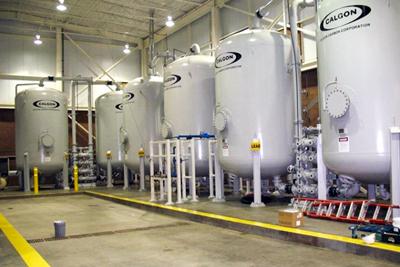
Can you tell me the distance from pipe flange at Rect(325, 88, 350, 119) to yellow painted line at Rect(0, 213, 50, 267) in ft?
12.4

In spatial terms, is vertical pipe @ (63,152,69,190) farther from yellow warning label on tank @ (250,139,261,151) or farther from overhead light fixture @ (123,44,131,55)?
yellow warning label on tank @ (250,139,261,151)

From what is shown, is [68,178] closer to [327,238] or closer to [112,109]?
[112,109]

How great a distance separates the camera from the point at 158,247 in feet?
16.5

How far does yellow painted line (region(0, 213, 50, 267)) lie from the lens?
169 inches

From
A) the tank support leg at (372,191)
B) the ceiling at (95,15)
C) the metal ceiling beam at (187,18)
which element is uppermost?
the ceiling at (95,15)

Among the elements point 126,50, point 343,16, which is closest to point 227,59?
point 343,16

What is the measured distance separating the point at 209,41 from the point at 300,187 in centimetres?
878

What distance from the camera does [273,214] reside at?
6.27 m

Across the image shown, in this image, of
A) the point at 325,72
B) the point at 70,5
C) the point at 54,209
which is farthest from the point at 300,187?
the point at 70,5

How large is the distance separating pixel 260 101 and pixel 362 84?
7.22 feet

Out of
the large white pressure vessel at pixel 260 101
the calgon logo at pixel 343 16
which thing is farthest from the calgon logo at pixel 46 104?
the calgon logo at pixel 343 16

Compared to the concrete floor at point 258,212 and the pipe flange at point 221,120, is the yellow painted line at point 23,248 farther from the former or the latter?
the pipe flange at point 221,120

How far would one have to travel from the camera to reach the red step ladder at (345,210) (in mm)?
5137

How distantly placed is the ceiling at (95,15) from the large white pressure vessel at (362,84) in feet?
31.1
